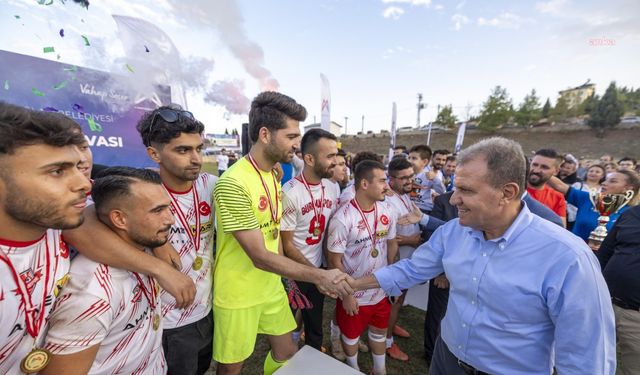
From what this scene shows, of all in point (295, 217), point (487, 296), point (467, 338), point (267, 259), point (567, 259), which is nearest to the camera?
point (567, 259)

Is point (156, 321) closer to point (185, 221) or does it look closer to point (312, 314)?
point (185, 221)

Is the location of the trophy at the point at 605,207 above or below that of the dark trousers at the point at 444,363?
above

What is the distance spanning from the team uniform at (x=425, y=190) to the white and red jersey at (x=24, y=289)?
4718mm

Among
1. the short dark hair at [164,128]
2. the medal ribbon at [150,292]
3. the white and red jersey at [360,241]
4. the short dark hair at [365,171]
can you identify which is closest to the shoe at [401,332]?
the white and red jersey at [360,241]

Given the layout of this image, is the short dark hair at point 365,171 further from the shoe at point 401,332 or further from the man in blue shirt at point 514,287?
the shoe at point 401,332

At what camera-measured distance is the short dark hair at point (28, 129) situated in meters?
1.10

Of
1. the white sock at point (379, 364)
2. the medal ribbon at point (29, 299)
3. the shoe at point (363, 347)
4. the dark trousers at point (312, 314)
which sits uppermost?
the medal ribbon at point (29, 299)

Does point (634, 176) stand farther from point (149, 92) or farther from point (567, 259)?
point (149, 92)

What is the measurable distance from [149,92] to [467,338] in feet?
18.0

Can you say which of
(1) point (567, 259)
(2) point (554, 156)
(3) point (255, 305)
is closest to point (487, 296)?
(1) point (567, 259)

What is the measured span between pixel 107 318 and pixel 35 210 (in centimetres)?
60

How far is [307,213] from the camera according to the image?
3307 millimetres

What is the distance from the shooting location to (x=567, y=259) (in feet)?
4.83

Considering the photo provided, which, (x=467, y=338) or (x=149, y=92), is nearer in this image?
(x=467, y=338)
